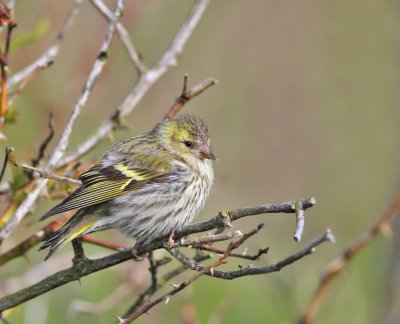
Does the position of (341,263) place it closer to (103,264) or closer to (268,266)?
(268,266)

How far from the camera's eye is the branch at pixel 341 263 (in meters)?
2.33

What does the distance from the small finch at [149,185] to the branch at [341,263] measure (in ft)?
7.48

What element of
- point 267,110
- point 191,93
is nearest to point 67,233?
point 191,93

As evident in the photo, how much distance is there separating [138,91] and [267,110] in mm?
5046

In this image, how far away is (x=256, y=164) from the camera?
30.8ft

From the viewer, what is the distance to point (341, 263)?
2.38m

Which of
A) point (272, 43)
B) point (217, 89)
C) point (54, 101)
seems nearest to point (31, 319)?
point (54, 101)

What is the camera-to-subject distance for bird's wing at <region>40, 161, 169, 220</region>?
4543mm

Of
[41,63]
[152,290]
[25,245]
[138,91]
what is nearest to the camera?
[25,245]

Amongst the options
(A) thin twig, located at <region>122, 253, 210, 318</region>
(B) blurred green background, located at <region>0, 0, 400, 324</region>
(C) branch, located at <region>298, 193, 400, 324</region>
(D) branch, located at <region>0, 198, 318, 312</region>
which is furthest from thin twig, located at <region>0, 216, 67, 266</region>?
(C) branch, located at <region>298, 193, 400, 324</region>

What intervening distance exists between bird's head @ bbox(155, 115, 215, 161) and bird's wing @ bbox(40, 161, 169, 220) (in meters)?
0.39

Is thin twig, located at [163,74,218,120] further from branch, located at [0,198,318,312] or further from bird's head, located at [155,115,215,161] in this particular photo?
bird's head, located at [155,115,215,161]

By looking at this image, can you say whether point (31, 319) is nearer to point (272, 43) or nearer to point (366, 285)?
point (366, 285)

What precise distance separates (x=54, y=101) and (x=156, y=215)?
7.49 ft
